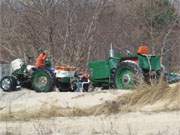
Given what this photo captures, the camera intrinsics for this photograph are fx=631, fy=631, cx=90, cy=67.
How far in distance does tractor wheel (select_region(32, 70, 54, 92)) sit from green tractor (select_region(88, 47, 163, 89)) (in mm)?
1402

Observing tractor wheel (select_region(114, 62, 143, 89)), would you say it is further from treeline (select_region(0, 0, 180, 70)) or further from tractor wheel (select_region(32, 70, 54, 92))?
treeline (select_region(0, 0, 180, 70))

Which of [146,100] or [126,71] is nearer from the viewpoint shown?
[146,100]

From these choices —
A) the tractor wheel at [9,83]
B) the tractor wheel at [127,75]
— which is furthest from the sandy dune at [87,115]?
the tractor wheel at [9,83]

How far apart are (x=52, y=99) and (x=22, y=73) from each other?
3.97 metres

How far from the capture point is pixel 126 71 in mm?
19391

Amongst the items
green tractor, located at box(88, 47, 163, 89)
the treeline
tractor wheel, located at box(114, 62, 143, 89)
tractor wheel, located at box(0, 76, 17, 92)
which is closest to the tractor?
tractor wheel, located at box(0, 76, 17, 92)

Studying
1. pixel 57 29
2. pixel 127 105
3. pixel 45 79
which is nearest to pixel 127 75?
pixel 45 79

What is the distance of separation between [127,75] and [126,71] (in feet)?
0.54

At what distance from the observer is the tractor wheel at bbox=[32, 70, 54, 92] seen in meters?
20.9

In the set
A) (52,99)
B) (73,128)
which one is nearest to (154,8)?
(52,99)

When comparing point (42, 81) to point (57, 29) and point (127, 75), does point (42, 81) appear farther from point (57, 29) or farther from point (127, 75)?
point (57, 29)

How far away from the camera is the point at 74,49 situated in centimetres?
2902

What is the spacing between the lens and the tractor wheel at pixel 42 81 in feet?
68.5

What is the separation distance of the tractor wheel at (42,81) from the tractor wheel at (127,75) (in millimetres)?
2345
